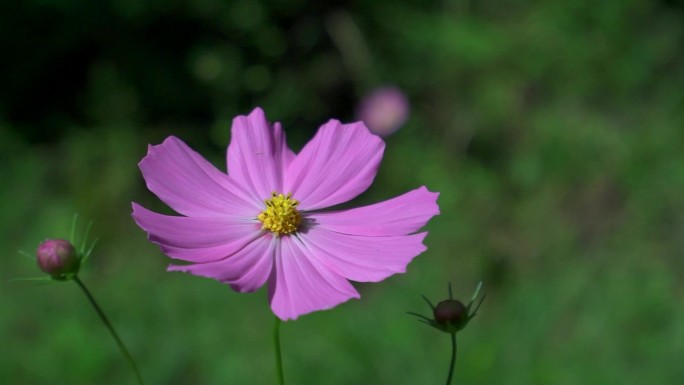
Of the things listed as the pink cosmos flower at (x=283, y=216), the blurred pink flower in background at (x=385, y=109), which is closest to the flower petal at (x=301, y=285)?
the pink cosmos flower at (x=283, y=216)

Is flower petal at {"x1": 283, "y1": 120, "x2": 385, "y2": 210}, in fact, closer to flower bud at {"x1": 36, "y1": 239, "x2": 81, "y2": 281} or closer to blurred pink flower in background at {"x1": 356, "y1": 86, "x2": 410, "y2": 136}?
flower bud at {"x1": 36, "y1": 239, "x2": 81, "y2": 281}

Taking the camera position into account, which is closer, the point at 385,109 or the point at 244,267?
the point at 244,267

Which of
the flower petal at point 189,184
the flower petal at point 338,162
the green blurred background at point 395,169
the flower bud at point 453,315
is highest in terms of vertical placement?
the green blurred background at point 395,169

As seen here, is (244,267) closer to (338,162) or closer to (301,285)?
(301,285)

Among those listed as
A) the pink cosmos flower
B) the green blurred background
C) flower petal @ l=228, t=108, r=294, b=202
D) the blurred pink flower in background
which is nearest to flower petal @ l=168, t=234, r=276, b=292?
the pink cosmos flower

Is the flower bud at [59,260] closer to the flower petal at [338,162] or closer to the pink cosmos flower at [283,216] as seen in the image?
the pink cosmos flower at [283,216]

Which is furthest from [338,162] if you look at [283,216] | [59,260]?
[59,260]
